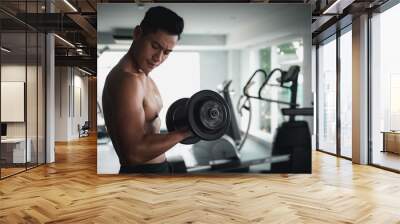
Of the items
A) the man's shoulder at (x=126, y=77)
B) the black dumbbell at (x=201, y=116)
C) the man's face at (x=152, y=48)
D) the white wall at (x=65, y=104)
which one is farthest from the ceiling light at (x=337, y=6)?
the white wall at (x=65, y=104)

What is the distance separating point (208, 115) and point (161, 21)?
5.12 ft

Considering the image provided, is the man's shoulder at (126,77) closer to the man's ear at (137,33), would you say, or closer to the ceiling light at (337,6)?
the man's ear at (137,33)

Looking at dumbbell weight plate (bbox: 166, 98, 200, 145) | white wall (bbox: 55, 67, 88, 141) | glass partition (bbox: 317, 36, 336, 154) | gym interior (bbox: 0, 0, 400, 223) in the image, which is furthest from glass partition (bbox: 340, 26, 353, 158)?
white wall (bbox: 55, 67, 88, 141)

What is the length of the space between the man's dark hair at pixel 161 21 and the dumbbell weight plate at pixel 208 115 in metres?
1.00

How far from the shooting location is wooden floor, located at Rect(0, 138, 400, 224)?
365cm

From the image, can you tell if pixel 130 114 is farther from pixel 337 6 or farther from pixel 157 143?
pixel 337 6

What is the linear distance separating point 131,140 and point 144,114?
1.39 feet

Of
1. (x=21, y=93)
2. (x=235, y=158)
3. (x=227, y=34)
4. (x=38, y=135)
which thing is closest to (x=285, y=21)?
(x=227, y=34)

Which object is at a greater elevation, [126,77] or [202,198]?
[126,77]

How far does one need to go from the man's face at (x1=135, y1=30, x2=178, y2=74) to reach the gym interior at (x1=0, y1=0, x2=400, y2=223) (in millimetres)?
125

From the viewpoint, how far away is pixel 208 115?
5.68m

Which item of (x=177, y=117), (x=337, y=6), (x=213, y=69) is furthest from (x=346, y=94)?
(x=177, y=117)

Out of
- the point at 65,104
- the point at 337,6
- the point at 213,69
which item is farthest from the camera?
the point at 65,104

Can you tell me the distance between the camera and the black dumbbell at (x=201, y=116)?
567 cm
